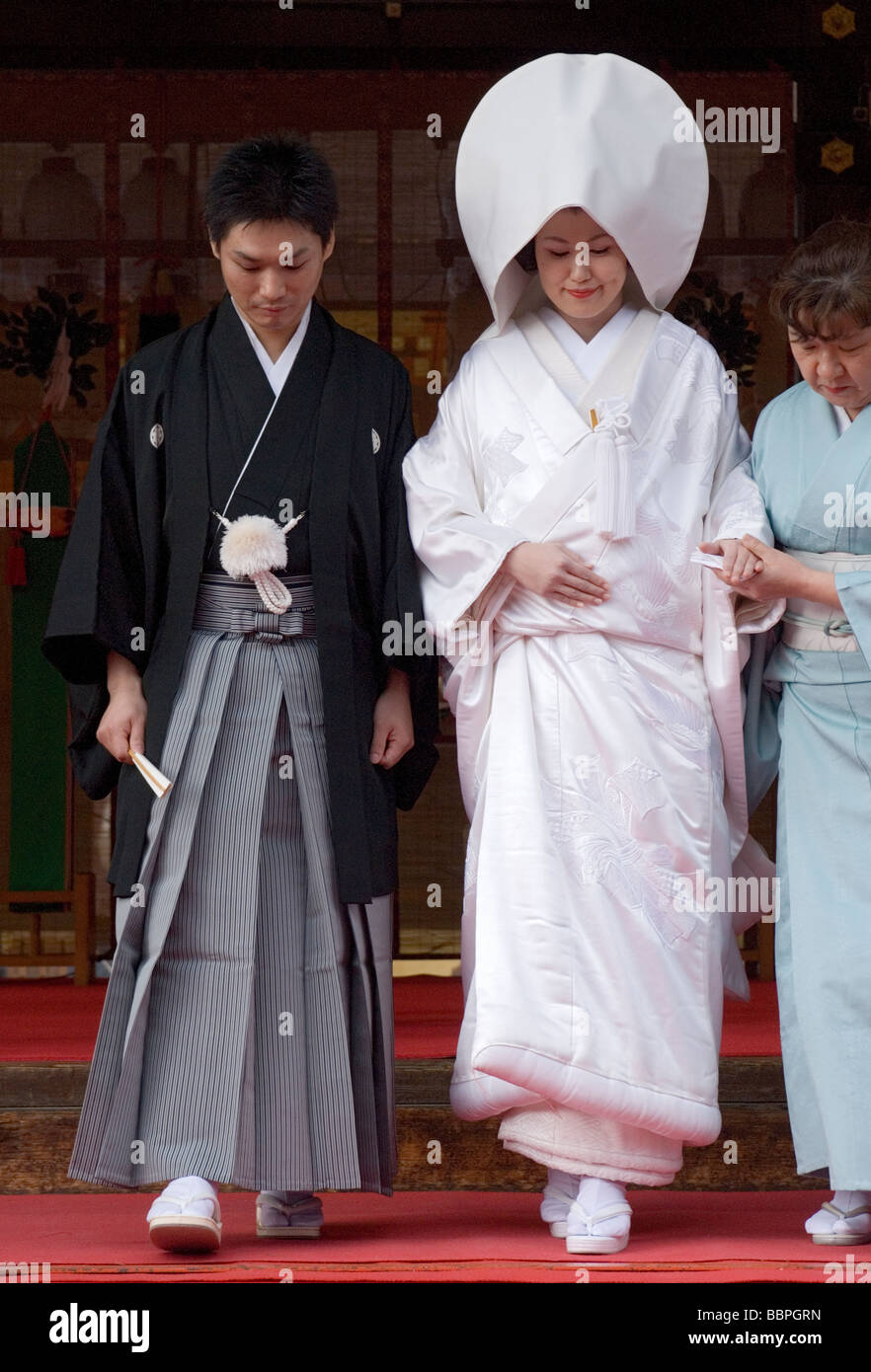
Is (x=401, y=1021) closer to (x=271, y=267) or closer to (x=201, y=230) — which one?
(x=271, y=267)

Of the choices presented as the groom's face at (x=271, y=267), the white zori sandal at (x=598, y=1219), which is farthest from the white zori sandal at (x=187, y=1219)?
the groom's face at (x=271, y=267)

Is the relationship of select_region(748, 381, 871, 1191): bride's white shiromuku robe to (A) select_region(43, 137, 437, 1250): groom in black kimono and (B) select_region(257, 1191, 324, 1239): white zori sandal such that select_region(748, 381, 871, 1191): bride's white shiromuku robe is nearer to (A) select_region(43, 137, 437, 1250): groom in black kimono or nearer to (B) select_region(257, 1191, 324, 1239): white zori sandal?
(A) select_region(43, 137, 437, 1250): groom in black kimono

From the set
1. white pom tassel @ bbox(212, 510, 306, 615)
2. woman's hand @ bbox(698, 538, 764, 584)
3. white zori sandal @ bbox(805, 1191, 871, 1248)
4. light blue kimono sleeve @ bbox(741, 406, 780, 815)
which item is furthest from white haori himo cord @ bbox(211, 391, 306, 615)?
white zori sandal @ bbox(805, 1191, 871, 1248)

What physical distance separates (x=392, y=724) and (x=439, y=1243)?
107 cm

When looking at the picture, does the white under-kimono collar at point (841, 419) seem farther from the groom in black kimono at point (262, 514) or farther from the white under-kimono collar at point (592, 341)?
the groom in black kimono at point (262, 514)

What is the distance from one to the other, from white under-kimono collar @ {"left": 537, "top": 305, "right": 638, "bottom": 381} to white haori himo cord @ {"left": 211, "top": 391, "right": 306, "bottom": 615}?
0.69 meters

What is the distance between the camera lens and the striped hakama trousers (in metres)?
3.67

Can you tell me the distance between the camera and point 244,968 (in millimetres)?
3723

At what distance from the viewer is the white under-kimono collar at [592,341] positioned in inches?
158

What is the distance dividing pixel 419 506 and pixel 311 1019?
1.10m

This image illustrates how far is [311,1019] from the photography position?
3.80 m

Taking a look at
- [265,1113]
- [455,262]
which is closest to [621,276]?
[265,1113]

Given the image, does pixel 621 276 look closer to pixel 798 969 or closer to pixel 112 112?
pixel 798 969

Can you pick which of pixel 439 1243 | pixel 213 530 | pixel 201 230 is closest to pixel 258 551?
pixel 213 530
